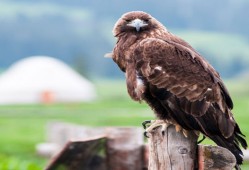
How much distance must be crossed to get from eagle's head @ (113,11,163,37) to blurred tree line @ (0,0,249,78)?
4369 inches

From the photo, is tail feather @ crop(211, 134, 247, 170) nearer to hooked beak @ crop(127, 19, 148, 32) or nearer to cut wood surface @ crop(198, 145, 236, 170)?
cut wood surface @ crop(198, 145, 236, 170)

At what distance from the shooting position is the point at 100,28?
144m

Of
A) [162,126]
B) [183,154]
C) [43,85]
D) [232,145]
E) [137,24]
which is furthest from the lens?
[43,85]

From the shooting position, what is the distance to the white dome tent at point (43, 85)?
5638cm

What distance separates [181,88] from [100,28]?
136 m

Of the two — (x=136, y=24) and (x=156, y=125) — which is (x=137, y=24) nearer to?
(x=136, y=24)

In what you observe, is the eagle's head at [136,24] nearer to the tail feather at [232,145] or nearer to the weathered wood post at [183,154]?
the weathered wood post at [183,154]

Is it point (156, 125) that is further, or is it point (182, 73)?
point (182, 73)

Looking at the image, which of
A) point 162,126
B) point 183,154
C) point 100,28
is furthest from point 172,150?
point 100,28

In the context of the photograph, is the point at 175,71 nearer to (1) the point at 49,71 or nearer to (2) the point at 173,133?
(2) the point at 173,133

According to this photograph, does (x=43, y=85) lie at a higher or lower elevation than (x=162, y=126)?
higher

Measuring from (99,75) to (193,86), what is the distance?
11896 centimetres

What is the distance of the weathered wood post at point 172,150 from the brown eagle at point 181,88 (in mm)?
131

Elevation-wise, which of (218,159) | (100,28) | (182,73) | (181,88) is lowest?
(218,159)
